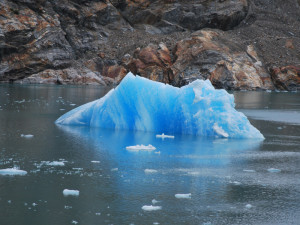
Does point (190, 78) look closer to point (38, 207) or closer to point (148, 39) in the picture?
point (148, 39)

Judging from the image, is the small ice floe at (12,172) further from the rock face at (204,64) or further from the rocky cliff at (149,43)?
the rocky cliff at (149,43)

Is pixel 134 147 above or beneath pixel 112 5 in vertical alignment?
beneath

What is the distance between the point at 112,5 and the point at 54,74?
14.7 metres

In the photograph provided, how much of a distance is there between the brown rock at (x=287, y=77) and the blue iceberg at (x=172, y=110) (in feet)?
98.7

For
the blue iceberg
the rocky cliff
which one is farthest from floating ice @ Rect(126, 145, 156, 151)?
the rocky cliff

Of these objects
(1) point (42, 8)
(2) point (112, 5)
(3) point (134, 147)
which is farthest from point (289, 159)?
(2) point (112, 5)

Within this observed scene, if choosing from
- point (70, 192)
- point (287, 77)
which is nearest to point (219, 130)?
point (70, 192)

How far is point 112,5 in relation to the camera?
167 feet

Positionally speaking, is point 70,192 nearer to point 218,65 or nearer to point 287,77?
point 218,65

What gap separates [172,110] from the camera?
9750mm

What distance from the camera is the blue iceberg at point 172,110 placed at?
938 cm

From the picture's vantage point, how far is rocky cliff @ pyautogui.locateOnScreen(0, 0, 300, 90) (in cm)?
3872

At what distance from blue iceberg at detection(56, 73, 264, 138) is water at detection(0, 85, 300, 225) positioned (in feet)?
1.67

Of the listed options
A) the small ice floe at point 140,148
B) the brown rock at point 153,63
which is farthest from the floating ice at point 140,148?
the brown rock at point 153,63
